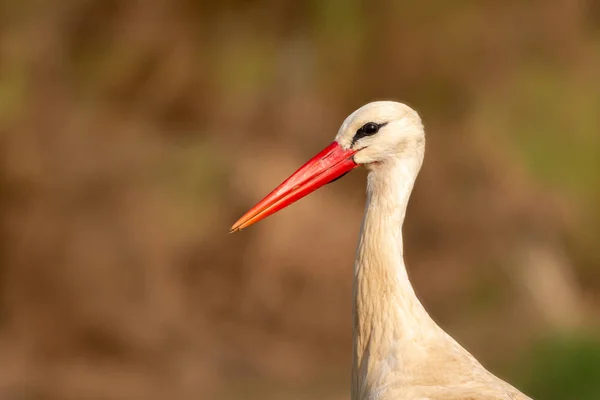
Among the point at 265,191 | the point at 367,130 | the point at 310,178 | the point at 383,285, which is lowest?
the point at 383,285

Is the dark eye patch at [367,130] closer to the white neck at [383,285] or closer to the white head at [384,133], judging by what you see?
the white head at [384,133]

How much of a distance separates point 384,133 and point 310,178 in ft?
1.10

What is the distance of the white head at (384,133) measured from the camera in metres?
3.94

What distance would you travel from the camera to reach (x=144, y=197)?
10.2m

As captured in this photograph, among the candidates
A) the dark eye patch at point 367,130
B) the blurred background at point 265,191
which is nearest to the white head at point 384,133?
the dark eye patch at point 367,130

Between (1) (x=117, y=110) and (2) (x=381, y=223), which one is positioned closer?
(2) (x=381, y=223)

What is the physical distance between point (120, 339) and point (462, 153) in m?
4.20

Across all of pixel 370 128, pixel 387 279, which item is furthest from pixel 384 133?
pixel 387 279

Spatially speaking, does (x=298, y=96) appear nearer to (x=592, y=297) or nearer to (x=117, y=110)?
(x=117, y=110)

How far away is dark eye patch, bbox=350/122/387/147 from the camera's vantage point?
13.0 ft

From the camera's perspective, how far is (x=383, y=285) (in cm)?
385

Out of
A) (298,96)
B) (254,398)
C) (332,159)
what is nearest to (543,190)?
(298,96)

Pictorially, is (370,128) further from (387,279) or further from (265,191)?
(265,191)

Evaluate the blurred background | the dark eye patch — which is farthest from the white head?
→ the blurred background
